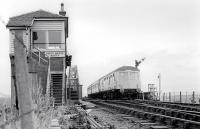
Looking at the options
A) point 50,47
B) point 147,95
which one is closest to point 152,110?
point 50,47

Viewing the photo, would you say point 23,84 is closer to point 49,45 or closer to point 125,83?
point 49,45

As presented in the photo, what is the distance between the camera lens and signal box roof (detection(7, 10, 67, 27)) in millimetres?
20891

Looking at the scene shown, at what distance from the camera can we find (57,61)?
21172 mm

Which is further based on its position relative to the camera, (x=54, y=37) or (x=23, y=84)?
(x=54, y=37)

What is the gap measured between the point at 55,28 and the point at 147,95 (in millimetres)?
19901

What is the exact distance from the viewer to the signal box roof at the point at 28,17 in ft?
68.5

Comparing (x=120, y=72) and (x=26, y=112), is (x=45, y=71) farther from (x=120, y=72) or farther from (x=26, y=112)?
(x=120, y=72)

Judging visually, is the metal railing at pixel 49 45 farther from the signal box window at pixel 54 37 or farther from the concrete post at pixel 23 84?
the concrete post at pixel 23 84

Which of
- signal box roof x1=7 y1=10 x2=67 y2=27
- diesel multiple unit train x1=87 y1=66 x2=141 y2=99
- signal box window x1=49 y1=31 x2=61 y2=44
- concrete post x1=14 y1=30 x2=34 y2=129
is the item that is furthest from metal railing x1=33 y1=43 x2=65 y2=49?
concrete post x1=14 y1=30 x2=34 y2=129

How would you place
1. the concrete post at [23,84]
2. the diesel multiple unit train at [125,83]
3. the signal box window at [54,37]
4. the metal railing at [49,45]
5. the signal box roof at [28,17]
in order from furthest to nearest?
1. the diesel multiple unit train at [125,83]
2. the signal box window at [54,37]
3. the metal railing at [49,45]
4. the signal box roof at [28,17]
5. the concrete post at [23,84]

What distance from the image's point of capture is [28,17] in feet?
72.6

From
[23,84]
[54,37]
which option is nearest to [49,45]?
[54,37]

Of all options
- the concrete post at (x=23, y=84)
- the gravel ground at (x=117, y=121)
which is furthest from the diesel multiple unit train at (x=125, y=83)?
the concrete post at (x=23, y=84)

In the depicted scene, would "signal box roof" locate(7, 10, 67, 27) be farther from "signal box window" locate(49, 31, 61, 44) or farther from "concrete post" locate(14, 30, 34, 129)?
"concrete post" locate(14, 30, 34, 129)
